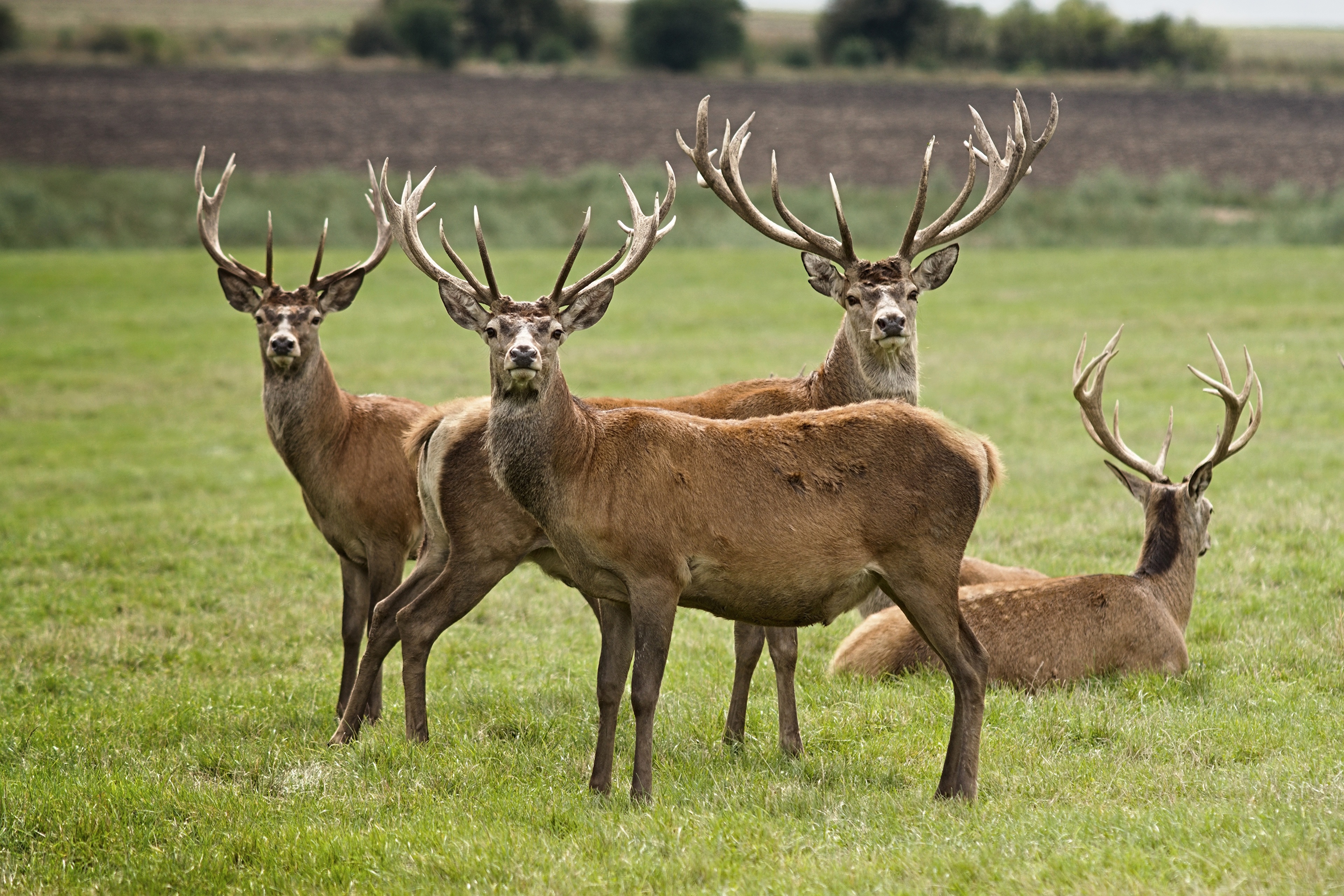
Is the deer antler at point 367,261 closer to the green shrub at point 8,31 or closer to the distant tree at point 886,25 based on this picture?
the green shrub at point 8,31

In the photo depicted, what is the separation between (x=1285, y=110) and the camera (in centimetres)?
4884

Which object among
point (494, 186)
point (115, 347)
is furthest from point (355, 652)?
point (494, 186)

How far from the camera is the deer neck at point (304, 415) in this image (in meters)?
8.21

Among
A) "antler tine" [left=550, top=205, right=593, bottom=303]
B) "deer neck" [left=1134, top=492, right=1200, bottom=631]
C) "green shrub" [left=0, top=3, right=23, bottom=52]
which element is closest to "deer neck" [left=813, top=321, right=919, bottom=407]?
"deer neck" [left=1134, top=492, right=1200, bottom=631]

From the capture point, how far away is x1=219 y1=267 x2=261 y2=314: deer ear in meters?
8.48

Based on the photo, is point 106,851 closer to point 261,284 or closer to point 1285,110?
point 261,284

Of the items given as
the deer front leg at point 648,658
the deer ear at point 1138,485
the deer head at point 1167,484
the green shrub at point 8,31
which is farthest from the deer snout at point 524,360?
the green shrub at point 8,31

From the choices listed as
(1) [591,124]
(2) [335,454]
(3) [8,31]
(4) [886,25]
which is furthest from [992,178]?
(4) [886,25]

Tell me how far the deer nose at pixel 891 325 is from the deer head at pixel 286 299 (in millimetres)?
2796

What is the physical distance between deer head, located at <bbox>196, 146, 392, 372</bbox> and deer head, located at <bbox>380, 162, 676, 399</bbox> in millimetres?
1129

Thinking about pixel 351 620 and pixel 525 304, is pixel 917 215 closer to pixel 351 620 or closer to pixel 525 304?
pixel 525 304

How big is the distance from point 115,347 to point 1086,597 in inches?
835

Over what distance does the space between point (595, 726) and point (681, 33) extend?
56810 mm

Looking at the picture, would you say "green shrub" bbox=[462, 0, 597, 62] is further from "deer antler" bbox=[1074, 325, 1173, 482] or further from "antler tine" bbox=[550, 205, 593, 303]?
"antler tine" bbox=[550, 205, 593, 303]
